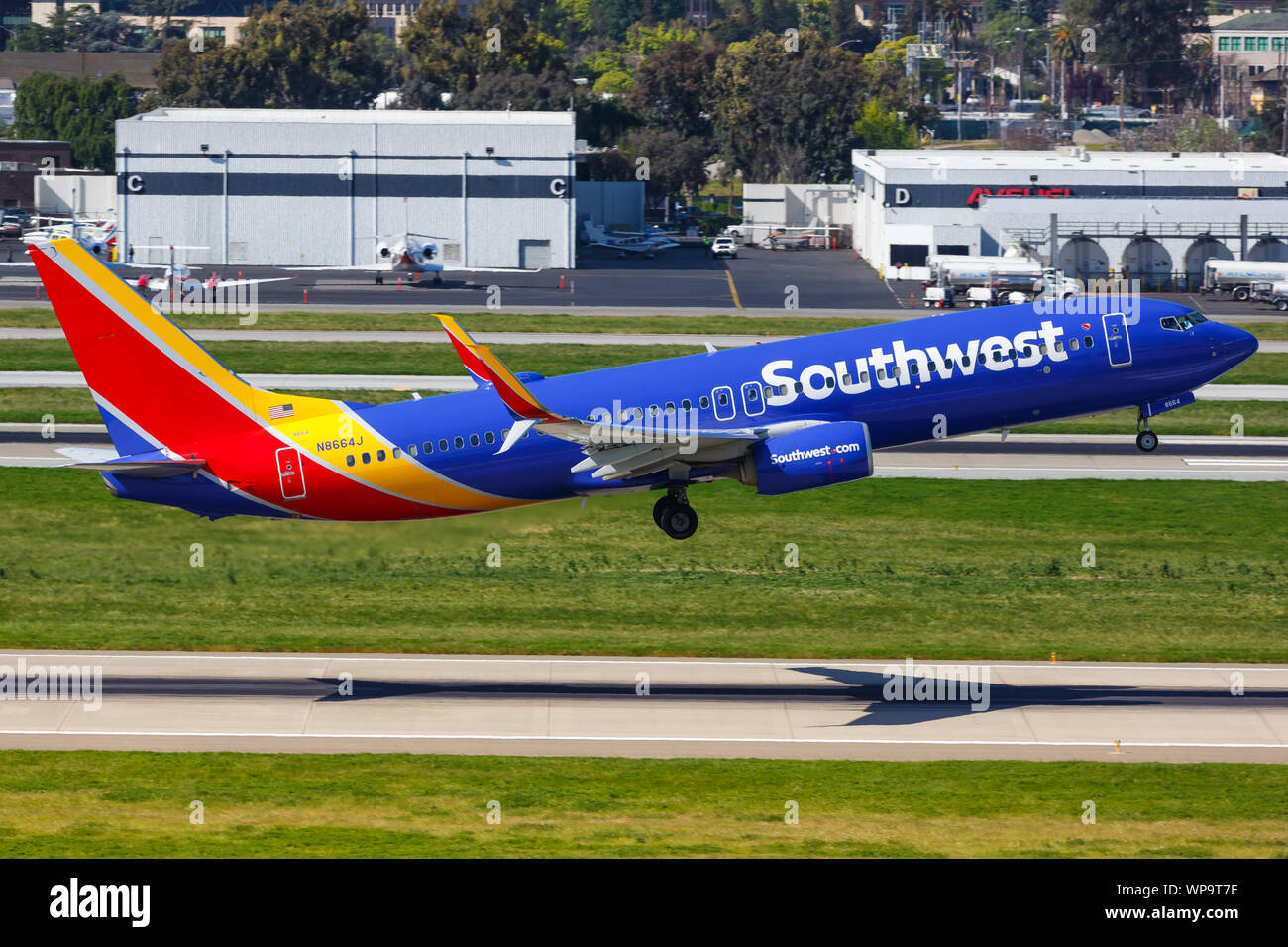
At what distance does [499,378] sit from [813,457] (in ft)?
31.9

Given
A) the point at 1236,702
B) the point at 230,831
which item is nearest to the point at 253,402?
the point at 230,831

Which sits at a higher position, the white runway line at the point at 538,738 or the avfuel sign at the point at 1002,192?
the avfuel sign at the point at 1002,192

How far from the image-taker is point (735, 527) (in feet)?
235

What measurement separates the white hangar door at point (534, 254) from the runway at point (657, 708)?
115 metres

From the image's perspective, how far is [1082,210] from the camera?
505 ft

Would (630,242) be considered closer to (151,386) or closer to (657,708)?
(657,708)

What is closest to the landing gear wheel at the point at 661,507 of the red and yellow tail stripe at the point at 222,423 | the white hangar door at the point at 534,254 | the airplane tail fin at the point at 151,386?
the red and yellow tail stripe at the point at 222,423

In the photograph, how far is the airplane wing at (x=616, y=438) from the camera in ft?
147

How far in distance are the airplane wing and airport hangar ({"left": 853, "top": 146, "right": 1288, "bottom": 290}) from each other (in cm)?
10539

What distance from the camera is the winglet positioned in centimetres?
4294

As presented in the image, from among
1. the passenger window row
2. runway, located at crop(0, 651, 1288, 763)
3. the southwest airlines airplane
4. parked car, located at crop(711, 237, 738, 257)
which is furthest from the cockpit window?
parked car, located at crop(711, 237, 738, 257)

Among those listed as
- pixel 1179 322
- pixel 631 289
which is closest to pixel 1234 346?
pixel 1179 322

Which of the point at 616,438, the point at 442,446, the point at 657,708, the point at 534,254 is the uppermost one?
the point at 534,254

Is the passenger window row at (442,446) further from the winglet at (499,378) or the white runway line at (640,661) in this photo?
the white runway line at (640,661)
